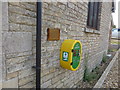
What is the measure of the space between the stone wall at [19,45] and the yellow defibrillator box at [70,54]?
67cm

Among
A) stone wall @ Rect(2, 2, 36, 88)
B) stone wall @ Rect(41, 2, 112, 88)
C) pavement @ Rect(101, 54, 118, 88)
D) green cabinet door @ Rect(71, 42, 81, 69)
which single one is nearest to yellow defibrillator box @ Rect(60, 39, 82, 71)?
green cabinet door @ Rect(71, 42, 81, 69)

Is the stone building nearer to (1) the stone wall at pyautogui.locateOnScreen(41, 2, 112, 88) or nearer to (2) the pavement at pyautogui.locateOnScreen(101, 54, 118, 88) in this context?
(1) the stone wall at pyautogui.locateOnScreen(41, 2, 112, 88)

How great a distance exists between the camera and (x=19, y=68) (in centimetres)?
158

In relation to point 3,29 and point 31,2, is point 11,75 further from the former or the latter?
point 31,2

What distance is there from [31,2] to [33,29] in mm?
393

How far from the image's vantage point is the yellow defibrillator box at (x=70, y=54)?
2.13 meters

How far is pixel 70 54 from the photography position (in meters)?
2.12

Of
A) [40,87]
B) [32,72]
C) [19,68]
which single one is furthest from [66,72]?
[19,68]

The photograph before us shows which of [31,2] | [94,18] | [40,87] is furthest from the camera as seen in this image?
[94,18]

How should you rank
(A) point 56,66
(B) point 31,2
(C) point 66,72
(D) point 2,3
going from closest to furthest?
1. (D) point 2,3
2. (B) point 31,2
3. (A) point 56,66
4. (C) point 66,72

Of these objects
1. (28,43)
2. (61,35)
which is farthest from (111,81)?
(28,43)

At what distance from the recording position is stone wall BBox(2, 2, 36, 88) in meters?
1.40

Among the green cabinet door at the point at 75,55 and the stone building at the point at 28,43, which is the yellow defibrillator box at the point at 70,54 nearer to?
the green cabinet door at the point at 75,55

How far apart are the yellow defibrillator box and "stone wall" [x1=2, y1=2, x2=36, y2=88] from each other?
2.21 feet
